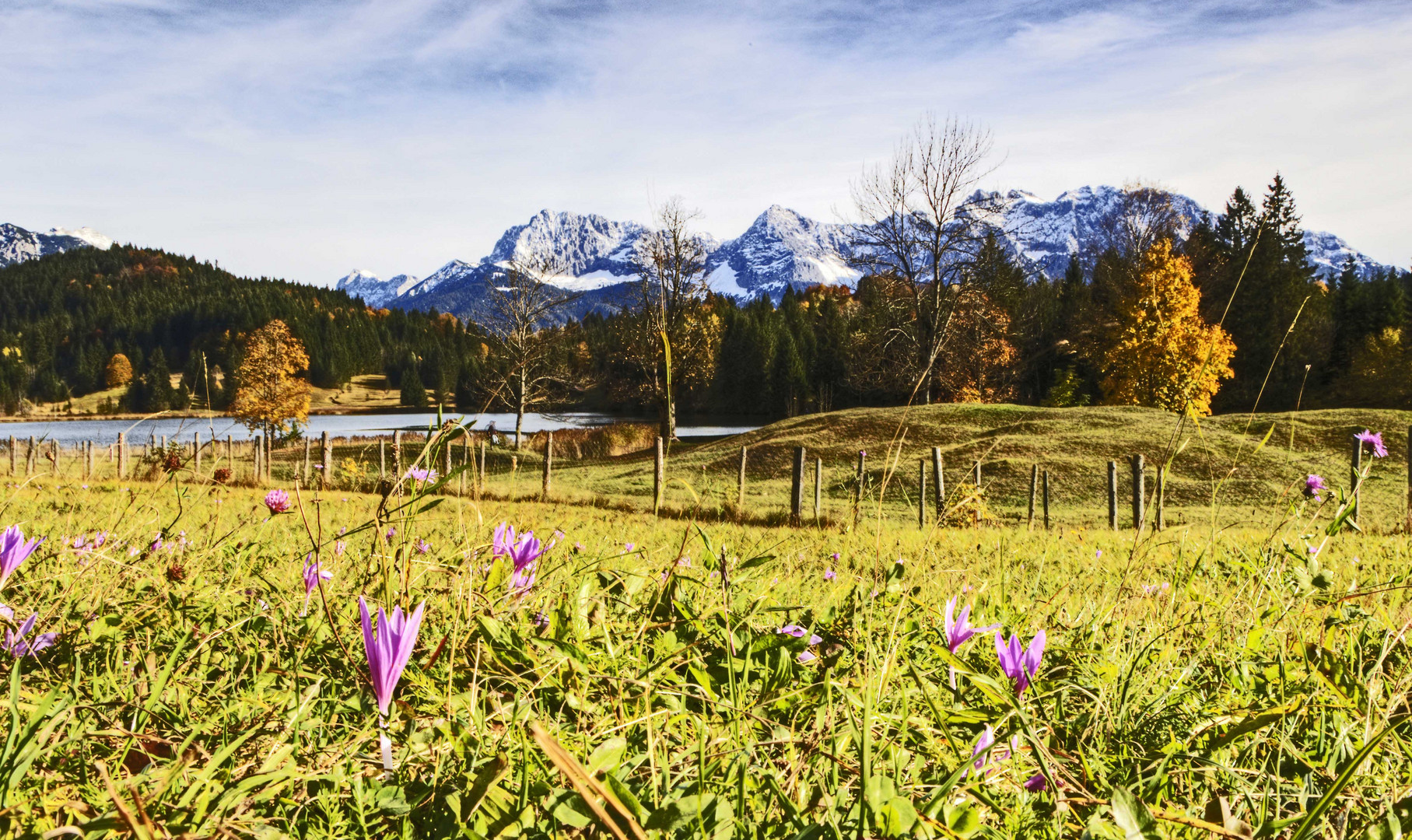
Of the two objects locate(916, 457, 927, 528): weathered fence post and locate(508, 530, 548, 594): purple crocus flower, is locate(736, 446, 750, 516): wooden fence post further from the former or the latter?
locate(508, 530, 548, 594): purple crocus flower

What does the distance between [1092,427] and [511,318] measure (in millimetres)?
30801

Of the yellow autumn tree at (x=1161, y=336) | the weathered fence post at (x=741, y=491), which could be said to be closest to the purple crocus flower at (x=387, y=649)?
the weathered fence post at (x=741, y=491)

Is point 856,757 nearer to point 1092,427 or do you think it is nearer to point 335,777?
point 335,777

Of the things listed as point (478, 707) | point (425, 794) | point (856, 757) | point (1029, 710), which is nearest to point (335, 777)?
point (425, 794)

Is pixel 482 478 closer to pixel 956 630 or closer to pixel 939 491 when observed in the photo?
pixel 956 630

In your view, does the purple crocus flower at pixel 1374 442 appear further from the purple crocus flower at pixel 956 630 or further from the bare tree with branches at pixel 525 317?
the bare tree with branches at pixel 525 317

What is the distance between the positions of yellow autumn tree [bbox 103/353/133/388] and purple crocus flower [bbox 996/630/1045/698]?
143 meters

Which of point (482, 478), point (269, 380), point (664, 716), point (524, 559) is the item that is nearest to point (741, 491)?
point (482, 478)

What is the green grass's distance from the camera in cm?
96

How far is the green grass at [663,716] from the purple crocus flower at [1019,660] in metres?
0.04

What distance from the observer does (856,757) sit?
122cm

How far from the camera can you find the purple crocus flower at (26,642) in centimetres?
136

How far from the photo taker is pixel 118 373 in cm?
11650

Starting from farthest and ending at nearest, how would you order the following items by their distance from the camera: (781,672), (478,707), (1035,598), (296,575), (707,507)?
(707,507) → (1035,598) → (296,575) → (781,672) → (478,707)
